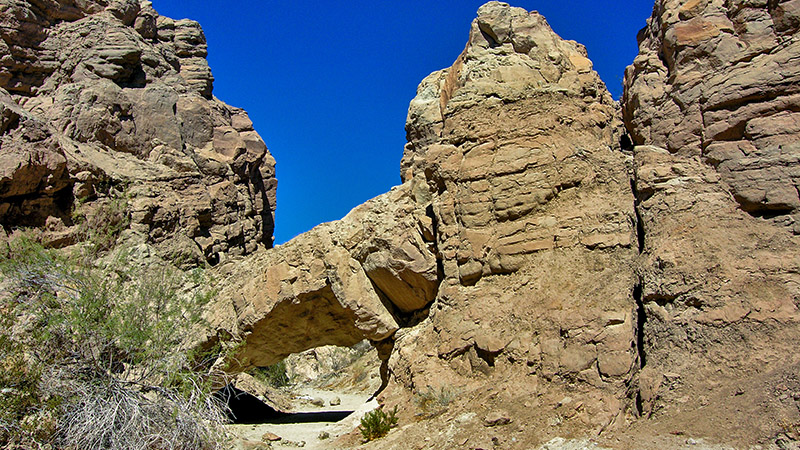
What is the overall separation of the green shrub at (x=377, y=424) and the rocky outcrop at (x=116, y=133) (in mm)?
7823

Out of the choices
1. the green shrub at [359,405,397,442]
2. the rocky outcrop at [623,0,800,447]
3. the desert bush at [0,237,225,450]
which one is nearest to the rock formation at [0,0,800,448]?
the rocky outcrop at [623,0,800,447]

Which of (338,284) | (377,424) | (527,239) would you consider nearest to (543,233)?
(527,239)

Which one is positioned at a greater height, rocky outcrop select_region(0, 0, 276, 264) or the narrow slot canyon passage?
rocky outcrop select_region(0, 0, 276, 264)

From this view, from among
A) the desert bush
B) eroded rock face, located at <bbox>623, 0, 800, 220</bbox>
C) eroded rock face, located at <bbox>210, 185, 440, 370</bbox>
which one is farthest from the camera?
eroded rock face, located at <bbox>210, 185, 440, 370</bbox>

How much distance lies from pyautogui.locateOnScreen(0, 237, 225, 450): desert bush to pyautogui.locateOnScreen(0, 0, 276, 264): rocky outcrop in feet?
11.9

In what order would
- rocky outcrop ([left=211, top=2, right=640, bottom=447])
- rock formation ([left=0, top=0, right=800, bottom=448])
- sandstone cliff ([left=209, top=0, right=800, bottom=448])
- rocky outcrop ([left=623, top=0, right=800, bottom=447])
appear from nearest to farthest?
rocky outcrop ([left=623, top=0, right=800, bottom=447])
sandstone cliff ([left=209, top=0, right=800, bottom=448])
rock formation ([left=0, top=0, right=800, bottom=448])
rocky outcrop ([left=211, top=2, right=640, bottom=447])

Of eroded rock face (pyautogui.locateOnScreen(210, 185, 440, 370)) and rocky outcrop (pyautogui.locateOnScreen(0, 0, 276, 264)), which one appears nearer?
eroded rock face (pyautogui.locateOnScreen(210, 185, 440, 370))

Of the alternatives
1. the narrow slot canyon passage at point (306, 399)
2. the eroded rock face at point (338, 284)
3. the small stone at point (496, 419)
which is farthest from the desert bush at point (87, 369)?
the small stone at point (496, 419)

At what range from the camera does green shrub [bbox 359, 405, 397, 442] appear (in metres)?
11.7

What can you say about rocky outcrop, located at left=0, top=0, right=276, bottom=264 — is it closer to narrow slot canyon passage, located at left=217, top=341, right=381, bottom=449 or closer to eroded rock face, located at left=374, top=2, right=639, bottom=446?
narrow slot canyon passage, located at left=217, top=341, right=381, bottom=449

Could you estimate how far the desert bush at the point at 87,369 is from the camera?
1054cm

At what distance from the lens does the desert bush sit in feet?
34.6

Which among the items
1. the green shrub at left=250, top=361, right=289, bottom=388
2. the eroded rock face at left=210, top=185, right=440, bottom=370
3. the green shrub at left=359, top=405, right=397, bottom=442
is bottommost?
the green shrub at left=359, top=405, right=397, bottom=442

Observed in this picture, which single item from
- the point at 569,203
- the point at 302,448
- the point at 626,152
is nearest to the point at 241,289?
the point at 302,448
